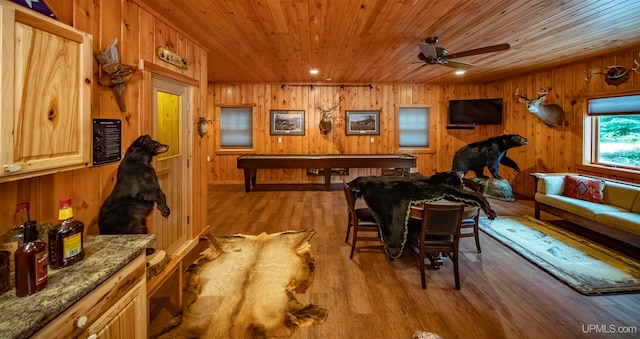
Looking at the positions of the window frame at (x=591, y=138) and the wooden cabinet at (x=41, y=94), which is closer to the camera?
the wooden cabinet at (x=41, y=94)

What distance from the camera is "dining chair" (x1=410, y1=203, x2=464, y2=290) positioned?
261 cm

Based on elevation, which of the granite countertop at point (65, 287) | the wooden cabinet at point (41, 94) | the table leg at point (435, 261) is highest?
the wooden cabinet at point (41, 94)

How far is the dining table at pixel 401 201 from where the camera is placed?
282 centimetres

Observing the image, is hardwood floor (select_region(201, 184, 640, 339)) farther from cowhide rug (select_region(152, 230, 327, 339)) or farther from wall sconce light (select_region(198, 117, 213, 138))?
wall sconce light (select_region(198, 117, 213, 138))

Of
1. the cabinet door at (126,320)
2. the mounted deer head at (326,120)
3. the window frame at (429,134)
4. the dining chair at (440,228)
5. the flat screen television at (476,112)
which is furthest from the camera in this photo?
the window frame at (429,134)

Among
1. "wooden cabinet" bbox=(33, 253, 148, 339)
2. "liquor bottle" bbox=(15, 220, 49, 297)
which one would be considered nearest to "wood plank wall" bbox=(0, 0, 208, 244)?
"liquor bottle" bbox=(15, 220, 49, 297)

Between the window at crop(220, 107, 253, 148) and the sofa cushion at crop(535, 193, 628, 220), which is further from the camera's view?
the window at crop(220, 107, 253, 148)

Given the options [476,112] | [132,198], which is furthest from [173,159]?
[476,112]

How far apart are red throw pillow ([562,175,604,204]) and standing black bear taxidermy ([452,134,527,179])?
1354mm

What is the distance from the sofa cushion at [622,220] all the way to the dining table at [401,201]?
181 centimetres

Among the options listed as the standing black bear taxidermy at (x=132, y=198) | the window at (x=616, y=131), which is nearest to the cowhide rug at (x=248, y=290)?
the standing black bear taxidermy at (x=132, y=198)

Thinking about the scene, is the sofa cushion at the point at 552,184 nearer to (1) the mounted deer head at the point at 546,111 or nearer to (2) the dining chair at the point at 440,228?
(1) the mounted deer head at the point at 546,111

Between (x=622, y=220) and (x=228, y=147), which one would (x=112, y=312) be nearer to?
(x=622, y=220)

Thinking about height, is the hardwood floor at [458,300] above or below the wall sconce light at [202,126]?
below
